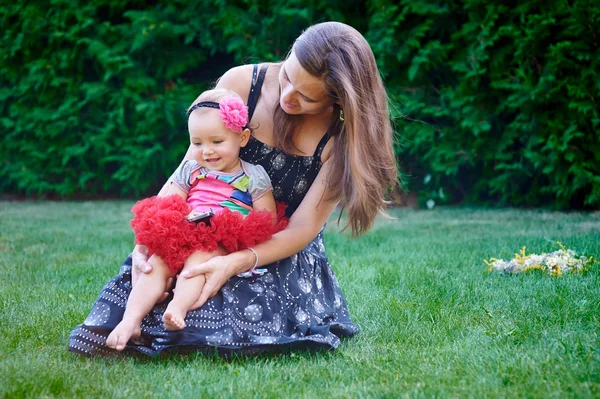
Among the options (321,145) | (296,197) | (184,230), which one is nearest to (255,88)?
(321,145)

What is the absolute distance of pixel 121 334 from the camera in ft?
7.30

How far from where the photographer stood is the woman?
234cm

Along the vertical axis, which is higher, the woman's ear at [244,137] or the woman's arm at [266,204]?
the woman's ear at [244,137]

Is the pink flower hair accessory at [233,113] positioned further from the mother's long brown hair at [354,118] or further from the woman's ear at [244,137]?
the mother's long brown hair at [354,118]

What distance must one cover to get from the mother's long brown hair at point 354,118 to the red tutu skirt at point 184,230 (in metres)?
0.34

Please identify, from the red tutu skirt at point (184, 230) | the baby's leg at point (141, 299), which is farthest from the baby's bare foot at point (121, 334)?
the red tutu skirt at point (184, 230)

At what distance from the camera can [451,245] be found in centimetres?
461

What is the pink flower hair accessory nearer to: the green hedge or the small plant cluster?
the small plant cluster

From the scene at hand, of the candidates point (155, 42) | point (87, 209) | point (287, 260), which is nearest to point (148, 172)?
point (87, 209)

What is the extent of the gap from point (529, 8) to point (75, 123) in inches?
198

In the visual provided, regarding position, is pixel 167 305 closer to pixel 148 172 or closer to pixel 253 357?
pixel 253 357

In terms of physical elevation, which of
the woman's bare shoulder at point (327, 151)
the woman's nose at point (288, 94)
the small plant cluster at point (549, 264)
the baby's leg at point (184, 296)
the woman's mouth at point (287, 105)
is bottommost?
the small plant cluster at point (549, 264)

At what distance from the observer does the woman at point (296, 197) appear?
2.34 meters

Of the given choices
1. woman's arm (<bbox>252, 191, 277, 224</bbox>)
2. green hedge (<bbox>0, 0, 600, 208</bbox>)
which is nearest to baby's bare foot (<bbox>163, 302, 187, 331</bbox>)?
woman's arm (<bbox>252, 191, 277, 224</bbox>)
